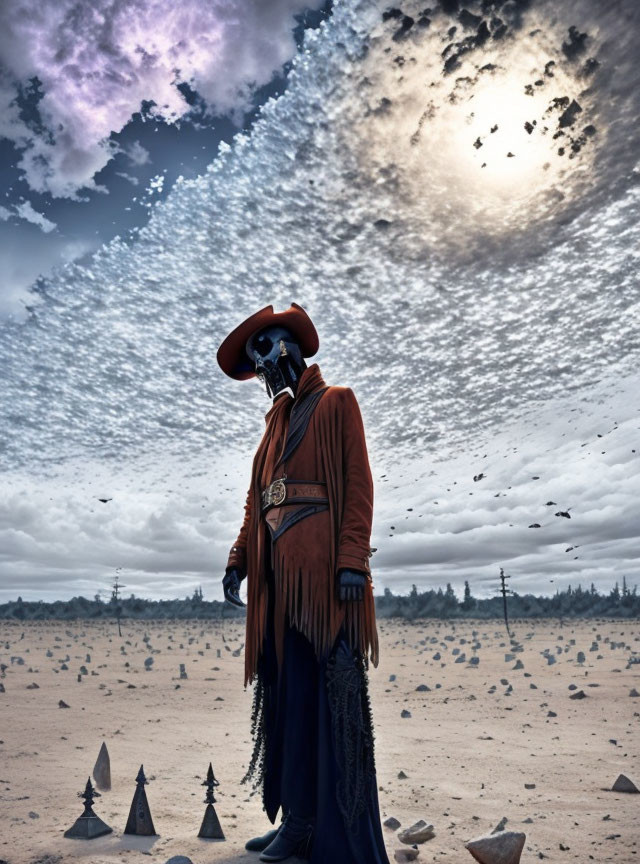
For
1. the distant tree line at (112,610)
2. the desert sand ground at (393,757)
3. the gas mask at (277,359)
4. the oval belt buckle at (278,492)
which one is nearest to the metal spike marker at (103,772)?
the desert sand ground at (393,757)

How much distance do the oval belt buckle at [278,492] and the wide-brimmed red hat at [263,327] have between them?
1.03 m

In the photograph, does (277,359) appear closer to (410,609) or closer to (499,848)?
(499,848)

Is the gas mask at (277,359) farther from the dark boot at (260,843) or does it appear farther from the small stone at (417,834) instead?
the small stone at (417,834)

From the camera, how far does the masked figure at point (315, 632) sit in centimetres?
362

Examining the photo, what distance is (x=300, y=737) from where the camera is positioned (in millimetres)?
3785

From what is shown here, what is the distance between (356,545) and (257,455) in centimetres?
108

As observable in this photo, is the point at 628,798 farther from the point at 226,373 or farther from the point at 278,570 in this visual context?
the point at 226,373

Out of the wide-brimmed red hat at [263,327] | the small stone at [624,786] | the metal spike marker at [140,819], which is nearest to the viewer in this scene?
the metal spike marker at [140,819]

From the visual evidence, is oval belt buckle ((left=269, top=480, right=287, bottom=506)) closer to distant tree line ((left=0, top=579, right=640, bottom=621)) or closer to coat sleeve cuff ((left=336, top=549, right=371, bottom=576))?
coat sleeve cuff ((left=336, top=549, right=371, bottom=576))

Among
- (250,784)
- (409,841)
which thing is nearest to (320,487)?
(409,841)

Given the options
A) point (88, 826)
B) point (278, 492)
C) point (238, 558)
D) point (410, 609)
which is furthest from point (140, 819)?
point (410, 609)

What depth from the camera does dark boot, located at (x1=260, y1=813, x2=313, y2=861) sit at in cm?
377

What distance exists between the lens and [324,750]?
3676 millimetres

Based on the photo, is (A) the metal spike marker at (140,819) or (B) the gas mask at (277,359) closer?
(A) the metal spike marker at (140,819)
